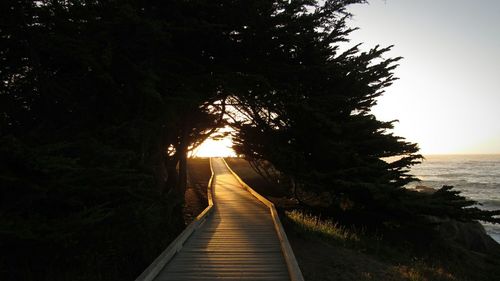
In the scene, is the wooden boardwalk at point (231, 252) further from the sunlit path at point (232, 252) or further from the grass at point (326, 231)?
the grass at point (326, 231)

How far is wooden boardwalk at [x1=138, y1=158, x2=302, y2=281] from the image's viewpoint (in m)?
7.42

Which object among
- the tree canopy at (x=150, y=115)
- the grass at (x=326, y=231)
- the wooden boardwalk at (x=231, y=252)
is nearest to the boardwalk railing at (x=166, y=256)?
the wooden boardwalk at (x=231, y=252)

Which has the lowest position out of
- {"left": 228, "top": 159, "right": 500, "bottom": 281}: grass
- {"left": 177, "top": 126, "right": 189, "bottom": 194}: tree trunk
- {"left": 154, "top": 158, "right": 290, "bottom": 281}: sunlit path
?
{"left": 228, "top": 159, "right": 500, "bottom": 281}: grass

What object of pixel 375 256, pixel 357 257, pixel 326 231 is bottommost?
pixel 375 256

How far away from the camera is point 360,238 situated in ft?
47.5

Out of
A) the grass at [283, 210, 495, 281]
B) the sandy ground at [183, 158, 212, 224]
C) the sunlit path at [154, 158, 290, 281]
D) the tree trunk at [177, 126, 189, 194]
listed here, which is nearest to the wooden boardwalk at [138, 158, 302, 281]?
the sunlit path at [154, 158, 290, 281]

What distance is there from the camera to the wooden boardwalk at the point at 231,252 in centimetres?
742

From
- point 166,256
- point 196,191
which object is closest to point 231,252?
point 166,256

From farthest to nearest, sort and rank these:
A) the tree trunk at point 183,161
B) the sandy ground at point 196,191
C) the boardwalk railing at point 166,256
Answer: the sandy ground at point 196,191 → the tree trunk at point 183,161 → the boardwalk railing at point 166,256

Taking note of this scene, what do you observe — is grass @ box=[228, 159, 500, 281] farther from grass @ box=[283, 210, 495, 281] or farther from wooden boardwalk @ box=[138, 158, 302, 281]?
wooden boardwalk @ box=[138, 158, 302, 281]

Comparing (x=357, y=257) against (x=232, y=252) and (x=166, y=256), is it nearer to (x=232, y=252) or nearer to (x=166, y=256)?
(x=232, y=252)

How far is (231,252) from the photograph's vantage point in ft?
29.9

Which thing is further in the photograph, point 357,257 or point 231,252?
point 357,257

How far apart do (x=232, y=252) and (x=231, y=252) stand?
2 centimetres
